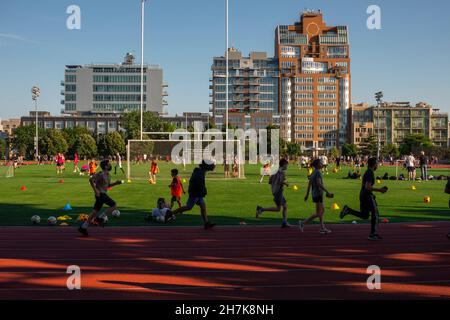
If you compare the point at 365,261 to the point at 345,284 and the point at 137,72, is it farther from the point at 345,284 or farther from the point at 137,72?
the point at 137,72

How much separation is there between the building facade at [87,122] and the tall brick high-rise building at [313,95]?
160 feet

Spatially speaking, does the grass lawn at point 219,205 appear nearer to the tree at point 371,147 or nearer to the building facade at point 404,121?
the tree at point 371,147

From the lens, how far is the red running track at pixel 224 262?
26.5ft

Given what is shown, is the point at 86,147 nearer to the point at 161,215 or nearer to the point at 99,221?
the point at 161,215

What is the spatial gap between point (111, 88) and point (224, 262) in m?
151

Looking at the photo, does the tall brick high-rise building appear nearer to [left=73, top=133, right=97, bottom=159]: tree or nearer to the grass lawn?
[left=73, top=133, right=97, bottom=159]: tree

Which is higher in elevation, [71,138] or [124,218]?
[71,138]

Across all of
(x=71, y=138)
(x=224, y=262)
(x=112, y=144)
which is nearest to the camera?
(x=224, y=262)

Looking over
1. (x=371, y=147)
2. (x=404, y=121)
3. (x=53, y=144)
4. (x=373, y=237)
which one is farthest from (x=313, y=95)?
(x=373, y=237)

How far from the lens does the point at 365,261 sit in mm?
10258

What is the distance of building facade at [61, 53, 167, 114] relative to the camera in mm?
154375

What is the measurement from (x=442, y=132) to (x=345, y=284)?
525ft

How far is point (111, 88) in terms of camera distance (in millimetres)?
155500
